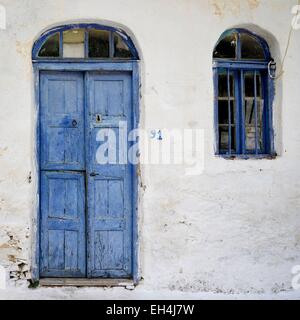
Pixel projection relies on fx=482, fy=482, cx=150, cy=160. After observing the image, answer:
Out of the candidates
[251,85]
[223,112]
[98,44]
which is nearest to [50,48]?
[98,44]

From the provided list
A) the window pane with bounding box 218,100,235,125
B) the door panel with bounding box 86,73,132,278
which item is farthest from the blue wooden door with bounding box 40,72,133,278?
the window pane with bounding box 218,100,235,125

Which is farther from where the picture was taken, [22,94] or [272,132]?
[272,132]

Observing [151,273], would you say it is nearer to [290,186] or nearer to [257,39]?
[290,186]

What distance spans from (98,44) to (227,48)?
1389 millimetres

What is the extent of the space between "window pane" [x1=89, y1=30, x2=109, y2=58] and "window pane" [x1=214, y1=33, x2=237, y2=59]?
1.18 meters

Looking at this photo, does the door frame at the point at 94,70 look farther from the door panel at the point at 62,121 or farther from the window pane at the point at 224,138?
the window pane at the point at 224,138

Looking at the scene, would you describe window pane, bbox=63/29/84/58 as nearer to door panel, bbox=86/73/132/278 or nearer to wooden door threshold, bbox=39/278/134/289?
door panel, bbox=86/73/132/278

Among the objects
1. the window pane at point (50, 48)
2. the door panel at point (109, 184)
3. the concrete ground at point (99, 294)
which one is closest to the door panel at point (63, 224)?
the door panel at point (109, 184)

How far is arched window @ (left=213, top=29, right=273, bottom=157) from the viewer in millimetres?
5203

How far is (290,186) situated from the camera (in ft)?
16.7

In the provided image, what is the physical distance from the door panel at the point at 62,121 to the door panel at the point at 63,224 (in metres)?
0.15

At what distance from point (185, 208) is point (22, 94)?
79.9 inches
